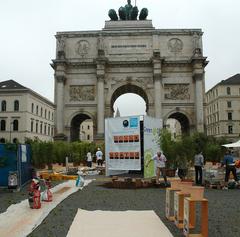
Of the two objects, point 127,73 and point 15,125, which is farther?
point 15,125

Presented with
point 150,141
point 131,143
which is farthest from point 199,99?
point 131,143

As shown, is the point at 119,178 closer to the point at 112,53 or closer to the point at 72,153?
the point at 72,153

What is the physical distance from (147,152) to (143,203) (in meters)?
6.01

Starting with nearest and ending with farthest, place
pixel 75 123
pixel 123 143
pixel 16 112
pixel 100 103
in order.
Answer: pixel 123 143 → pixel 100 103 → pixel 75 123 → pixel 16 112

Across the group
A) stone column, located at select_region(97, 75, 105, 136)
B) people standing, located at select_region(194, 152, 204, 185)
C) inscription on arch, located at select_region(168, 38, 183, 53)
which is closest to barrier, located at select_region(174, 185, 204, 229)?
people standing, located at select_region(194, 152, 204, 185)

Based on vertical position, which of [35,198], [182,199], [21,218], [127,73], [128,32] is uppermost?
[128,32]

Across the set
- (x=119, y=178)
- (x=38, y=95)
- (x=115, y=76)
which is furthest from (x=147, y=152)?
(x=38, y=95)

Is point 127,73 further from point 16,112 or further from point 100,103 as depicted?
point 16,112

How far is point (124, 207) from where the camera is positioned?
11.6 m

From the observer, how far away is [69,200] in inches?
529

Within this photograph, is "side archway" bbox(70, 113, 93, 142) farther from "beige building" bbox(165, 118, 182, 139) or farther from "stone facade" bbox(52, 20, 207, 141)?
"beige building" bbox(165, 118, 182, 139)

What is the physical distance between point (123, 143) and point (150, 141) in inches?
49.6

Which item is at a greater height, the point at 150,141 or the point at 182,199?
the point at 150,141

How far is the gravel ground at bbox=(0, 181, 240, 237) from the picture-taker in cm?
839
